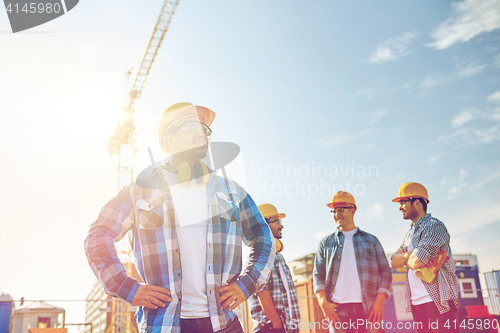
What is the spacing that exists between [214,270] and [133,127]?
59.9m

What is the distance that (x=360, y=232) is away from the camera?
5508 millimetres

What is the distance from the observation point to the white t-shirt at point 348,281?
5.00 m

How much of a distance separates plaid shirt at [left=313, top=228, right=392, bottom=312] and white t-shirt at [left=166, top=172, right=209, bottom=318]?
10.8ft

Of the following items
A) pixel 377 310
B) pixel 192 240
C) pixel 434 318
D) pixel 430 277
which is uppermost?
pixel 192 240

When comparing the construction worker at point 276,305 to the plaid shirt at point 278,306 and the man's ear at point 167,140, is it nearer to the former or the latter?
the plaid shirt at point 278,306

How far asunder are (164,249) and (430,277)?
3.44 meters

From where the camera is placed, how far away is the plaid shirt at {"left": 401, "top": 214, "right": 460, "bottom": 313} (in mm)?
4434

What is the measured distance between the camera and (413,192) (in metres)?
5.12

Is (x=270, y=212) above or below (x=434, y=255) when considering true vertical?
above

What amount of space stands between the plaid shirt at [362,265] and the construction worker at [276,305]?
0.51 meters

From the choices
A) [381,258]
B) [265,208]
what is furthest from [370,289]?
[265,208]

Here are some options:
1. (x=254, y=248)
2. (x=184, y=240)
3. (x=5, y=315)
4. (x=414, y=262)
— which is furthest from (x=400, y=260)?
(x=5, y=315)

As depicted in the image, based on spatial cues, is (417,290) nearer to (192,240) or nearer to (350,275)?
(350,275)

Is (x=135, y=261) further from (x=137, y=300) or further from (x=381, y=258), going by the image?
(x=381, y=258)
